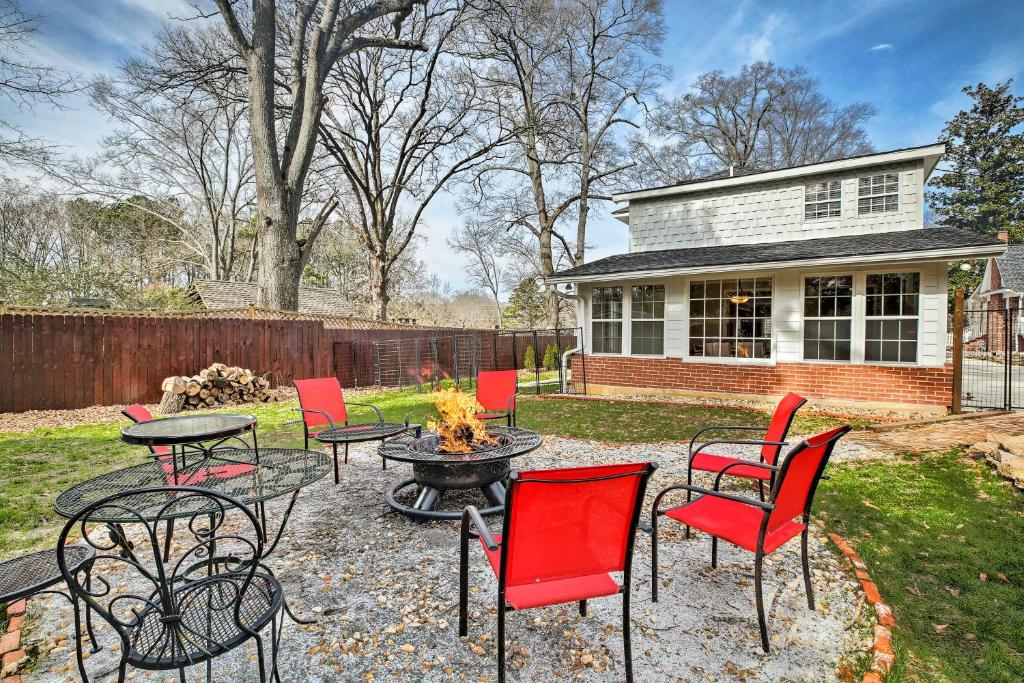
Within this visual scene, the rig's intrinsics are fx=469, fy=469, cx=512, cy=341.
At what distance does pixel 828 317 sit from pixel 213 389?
12.8 metres

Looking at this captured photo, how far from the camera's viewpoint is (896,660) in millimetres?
2146

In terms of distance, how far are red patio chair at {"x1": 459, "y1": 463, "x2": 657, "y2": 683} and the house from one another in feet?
27.9

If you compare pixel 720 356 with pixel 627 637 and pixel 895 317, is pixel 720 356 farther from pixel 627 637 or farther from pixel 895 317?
pixel 627 637

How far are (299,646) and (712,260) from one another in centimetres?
975

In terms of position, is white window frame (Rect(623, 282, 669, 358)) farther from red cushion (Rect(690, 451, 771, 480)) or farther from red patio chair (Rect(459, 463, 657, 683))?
A: red patio chair (Rect(459, 463, 657, 683))

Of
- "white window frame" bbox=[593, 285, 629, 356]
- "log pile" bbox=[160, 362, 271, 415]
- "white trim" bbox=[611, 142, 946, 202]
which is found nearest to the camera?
"white trim" bbox=[611, 142, 946, 202]

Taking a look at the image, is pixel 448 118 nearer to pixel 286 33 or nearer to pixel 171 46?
pixel 286 33

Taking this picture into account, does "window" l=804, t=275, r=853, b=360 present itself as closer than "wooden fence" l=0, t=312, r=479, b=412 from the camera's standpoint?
No

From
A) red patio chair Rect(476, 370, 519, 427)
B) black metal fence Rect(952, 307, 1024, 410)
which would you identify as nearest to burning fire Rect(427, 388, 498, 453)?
red patio chair Rect(476, 370, 519, 427)

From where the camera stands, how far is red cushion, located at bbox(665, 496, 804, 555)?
2.38 meters

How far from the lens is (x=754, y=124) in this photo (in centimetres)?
2566

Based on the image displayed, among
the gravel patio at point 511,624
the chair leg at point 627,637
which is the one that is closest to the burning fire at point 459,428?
the gravel patio at point 511,624

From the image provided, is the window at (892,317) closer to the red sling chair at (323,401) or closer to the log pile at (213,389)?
the red sling chair at (323,401)

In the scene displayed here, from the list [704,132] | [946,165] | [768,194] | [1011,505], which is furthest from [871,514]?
[946,165]
